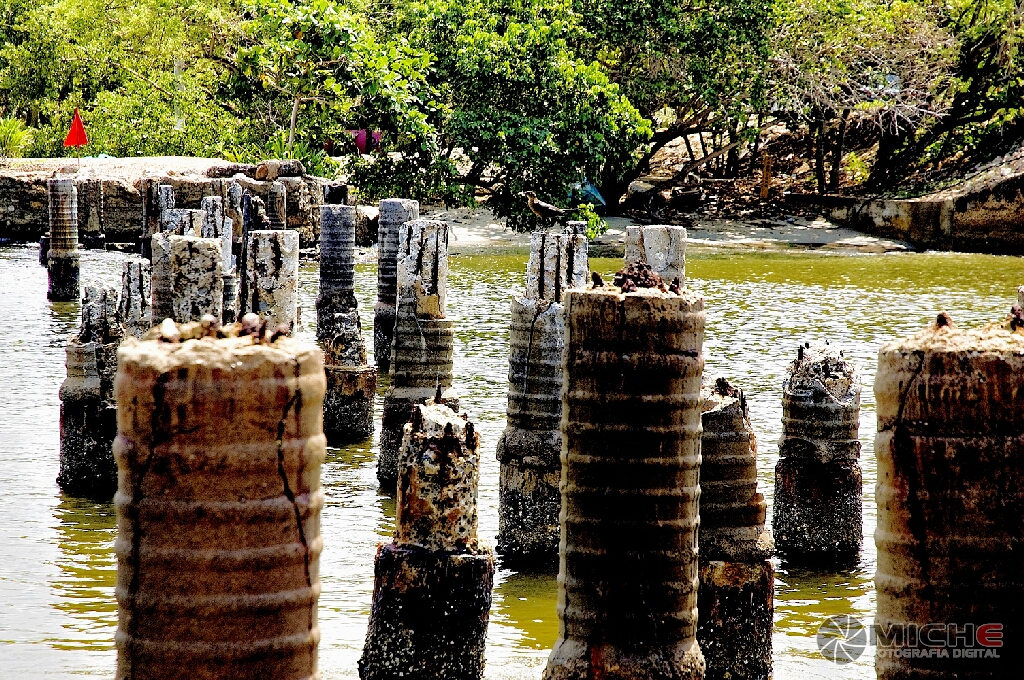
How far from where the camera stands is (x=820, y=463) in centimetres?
927

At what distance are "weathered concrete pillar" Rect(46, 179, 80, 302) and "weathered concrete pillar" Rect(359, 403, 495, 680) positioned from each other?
1587cm

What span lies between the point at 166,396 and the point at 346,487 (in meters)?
8.08

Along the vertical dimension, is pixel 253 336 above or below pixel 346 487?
above

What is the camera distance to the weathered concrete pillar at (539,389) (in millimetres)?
8930

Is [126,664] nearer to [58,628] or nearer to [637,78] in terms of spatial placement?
[58,628]

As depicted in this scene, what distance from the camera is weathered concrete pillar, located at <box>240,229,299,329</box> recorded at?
10.3 metres

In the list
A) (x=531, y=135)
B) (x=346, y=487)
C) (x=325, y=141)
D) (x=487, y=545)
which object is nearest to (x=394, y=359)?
(x=346, y=487)

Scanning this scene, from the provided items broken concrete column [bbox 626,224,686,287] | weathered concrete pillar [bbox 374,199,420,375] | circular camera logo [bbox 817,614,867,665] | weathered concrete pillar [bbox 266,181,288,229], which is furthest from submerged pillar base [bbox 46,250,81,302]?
circular camera logo [bbox 817,614,867,665]

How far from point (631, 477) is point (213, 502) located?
5.71 feet

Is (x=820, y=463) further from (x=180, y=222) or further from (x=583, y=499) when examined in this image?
(x=180, y=222)

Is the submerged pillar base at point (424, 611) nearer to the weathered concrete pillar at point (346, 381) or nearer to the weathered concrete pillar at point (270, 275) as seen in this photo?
the weathered concrete pillar at point (270, 275)

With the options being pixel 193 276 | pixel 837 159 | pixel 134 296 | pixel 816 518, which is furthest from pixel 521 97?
pixel 193 276

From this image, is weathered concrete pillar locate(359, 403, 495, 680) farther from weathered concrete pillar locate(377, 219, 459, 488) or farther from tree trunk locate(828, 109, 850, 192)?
tree trunk locate(828, 109, 850, 192)

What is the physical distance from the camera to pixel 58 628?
8.10 m
